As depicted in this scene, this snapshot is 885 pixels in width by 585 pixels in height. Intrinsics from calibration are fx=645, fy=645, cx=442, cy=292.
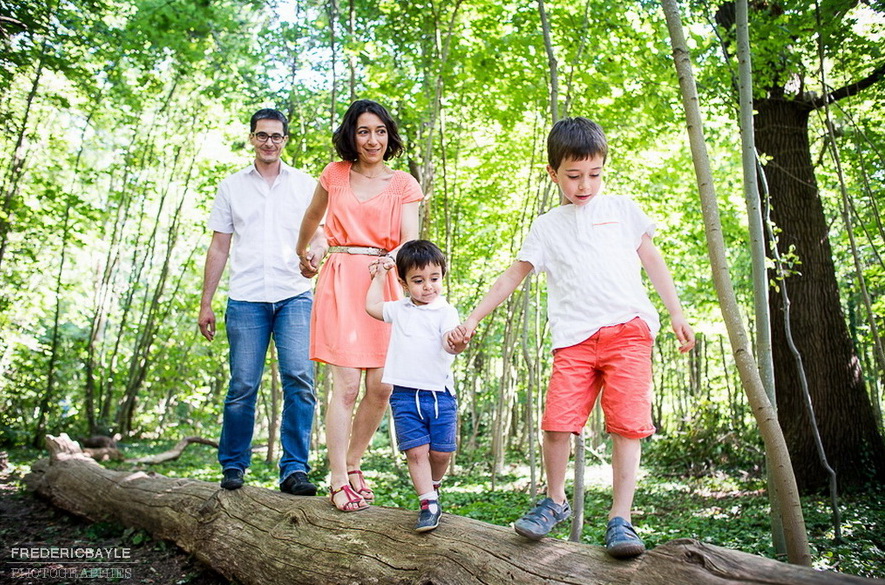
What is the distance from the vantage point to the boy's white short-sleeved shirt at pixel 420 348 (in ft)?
9.14

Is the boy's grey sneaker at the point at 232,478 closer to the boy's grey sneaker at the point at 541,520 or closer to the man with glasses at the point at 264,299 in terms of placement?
the man with glasses at the point at 264,299

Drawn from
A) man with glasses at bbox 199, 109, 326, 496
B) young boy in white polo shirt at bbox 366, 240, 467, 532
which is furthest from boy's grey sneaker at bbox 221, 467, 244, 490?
young boy in white polo shirt at bbox 366, 240, 467, 532

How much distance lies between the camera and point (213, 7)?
26.8 feet

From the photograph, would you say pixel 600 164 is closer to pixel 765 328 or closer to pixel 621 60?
pixel 765 328

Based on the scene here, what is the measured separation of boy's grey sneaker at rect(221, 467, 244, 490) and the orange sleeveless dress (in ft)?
3.41

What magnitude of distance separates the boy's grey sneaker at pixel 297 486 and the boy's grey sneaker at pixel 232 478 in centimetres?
29

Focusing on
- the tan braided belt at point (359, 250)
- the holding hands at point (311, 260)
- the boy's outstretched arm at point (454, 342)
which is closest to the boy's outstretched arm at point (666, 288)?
the boy's outstretched arm at point (454, 342)

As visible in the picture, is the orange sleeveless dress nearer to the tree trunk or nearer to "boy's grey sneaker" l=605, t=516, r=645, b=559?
"boy's grey sneaker" l=605, t=516, r=645, b=559

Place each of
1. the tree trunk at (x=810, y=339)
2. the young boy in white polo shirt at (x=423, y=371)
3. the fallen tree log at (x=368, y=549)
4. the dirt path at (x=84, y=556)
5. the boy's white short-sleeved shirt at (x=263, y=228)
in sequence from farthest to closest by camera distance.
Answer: the tree trunk at (x=810, y=339)
the boy's white short-sleeved shirt at (x=263, y=228)
the dirt path at (x=84, y=556)
the young boy in white polo shirt at (x=423, y=371)
the fallen tree log at (x=368, y=549)

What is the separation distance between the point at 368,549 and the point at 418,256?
1291 millimetres

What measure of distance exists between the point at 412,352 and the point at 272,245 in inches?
52.8

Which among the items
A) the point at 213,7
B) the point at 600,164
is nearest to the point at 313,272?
the point at 600,164

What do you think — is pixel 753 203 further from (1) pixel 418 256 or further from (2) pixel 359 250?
(2) pixel 359 250

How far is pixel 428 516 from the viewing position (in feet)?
8.79
